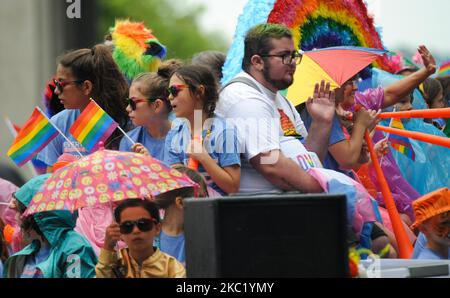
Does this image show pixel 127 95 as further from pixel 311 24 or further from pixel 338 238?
pixel 338 238

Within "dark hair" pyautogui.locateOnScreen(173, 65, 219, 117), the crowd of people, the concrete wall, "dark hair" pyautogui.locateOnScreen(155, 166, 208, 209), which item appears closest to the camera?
the crowd of people

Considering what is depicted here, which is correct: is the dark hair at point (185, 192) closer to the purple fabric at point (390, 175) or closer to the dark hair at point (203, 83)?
the dark hair at point (203, 83)

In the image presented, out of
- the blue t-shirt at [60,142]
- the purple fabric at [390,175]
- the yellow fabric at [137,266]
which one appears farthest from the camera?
the purple fabric at [390,175]

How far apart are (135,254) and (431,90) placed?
3.20m

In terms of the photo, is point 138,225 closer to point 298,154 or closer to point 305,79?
point 298,154

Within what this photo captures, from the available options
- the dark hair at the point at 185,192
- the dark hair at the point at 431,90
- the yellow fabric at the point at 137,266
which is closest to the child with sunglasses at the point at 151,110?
the dark hair at the point at 185,192

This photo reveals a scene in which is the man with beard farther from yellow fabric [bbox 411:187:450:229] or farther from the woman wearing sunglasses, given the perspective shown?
the woman wearing sunglasses

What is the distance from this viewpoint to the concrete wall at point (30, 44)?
12.6m

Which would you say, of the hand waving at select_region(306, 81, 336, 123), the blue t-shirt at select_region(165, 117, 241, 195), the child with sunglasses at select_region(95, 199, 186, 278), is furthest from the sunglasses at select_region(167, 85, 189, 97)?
the child with sunglasses at select_region(95, 199, 186, 278)

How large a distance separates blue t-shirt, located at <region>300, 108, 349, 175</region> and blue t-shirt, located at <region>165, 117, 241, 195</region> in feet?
2.32

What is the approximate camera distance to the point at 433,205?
6344 millimetres

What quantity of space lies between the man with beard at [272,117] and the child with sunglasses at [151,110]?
1.47 ft

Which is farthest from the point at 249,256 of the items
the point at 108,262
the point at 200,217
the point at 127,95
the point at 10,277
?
the point at 127,95

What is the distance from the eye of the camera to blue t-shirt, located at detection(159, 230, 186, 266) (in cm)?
588
